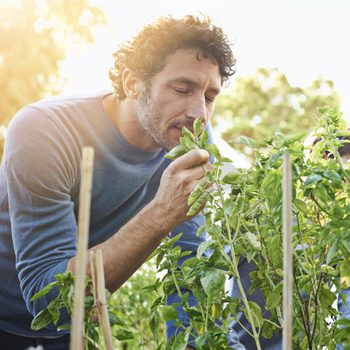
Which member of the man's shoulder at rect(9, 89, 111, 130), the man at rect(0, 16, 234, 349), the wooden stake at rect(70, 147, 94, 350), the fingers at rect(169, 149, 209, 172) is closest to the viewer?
the wooden stake at rect(70, 147, 94, 350)

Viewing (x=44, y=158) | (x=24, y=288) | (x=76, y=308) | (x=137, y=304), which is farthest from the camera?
(x=137, y=304)

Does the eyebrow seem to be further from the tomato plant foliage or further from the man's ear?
the tomato plant foliage

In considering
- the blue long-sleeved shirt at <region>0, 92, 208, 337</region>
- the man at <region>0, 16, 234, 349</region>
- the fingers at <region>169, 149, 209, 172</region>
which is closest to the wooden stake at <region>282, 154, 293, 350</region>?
the fingers at <region>169, 149, 209, 172</region>

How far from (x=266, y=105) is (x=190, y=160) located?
1653 cm

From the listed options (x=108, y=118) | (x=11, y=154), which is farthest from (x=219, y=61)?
(x=11, y=154)

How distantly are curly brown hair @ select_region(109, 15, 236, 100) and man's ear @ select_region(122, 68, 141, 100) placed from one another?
2cm

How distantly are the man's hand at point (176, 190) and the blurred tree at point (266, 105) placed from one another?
14924 millimetres

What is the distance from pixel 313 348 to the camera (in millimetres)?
1303

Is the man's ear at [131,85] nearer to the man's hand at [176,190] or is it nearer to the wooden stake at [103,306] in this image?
the man's hand at [176,190]

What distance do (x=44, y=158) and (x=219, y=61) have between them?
2.47 feet

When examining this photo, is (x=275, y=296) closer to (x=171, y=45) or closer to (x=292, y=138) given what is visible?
(x=292, y=138)

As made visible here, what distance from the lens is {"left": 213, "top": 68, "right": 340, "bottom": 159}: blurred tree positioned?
17047 mm

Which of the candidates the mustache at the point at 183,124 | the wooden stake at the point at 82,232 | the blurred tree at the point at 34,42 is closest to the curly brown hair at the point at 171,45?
the mustache at the point at 183,124

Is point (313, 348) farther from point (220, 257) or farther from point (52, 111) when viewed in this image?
point (52, 111)
